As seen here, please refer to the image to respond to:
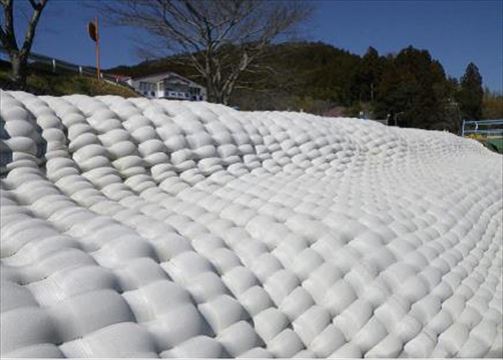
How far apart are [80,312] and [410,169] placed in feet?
5.04

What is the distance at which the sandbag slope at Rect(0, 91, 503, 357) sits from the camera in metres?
0.46

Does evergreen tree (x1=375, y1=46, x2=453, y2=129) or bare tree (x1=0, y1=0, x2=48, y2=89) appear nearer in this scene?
bare tree (x1=0, y1=0, x2=48, y2=89)

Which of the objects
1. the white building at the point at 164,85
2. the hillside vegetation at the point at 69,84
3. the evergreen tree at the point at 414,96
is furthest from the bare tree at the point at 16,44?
the evergreen tree at the point at 414,96

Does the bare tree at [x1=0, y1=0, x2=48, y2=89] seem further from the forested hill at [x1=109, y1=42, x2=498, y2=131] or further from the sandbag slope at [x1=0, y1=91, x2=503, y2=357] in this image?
the sandbag slope at [x1=0, y1=91, x2=503, y2=357]

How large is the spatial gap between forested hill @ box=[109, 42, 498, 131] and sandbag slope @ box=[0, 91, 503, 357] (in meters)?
8.36

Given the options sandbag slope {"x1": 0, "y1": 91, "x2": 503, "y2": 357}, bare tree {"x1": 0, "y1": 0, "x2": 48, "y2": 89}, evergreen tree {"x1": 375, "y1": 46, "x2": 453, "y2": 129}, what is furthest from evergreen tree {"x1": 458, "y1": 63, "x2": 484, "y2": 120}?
sandbag slope {"x1": 0, "y1": 91, "x2": 503, "y2": 357}

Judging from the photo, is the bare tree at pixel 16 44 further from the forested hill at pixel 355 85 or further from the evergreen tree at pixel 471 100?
the evergreen tree at pixel 471 100

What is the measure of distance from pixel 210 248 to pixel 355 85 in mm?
30529

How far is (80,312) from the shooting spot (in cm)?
43

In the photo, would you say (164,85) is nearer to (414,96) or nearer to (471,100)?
(414,96)

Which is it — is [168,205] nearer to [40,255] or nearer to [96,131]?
[96,131]

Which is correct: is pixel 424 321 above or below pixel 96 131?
below

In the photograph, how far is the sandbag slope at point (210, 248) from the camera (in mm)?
463

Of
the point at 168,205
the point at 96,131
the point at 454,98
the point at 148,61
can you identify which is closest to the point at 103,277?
the point at 168,205
